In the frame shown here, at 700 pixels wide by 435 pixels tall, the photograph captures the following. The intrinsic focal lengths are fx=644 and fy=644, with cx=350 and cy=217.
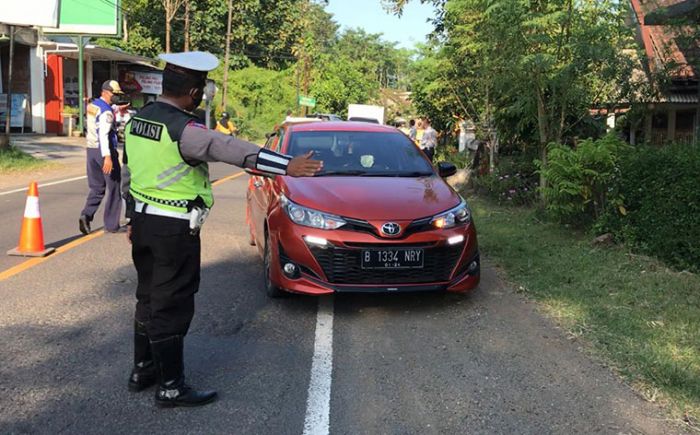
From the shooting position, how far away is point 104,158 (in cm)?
801

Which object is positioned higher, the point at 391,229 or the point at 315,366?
A: the point at 391,229

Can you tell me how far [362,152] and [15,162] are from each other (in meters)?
13.3

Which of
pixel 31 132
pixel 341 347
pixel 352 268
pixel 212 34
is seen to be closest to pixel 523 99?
pixel 352 268

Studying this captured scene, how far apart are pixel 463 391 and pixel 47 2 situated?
53.4 ft

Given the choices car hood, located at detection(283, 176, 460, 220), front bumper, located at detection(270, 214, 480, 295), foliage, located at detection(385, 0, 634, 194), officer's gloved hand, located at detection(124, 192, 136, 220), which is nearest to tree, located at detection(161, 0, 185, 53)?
foliage, located at detection(385, 0, 634, 194)

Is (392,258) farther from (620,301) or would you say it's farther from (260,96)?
(260,96)

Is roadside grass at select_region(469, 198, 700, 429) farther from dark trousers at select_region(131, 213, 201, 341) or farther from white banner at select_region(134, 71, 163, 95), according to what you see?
white banner at select_region(134, 71, 163, 95)

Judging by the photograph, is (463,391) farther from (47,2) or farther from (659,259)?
(47,2)

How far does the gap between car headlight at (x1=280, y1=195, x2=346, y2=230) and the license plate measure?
328mm

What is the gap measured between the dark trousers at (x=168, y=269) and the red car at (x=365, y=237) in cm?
162

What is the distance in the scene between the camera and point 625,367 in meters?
4.24

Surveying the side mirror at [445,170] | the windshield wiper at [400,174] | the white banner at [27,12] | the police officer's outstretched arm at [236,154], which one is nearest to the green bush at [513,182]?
the side mirror at [445,170]

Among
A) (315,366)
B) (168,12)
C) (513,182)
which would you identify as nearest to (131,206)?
(315,366)

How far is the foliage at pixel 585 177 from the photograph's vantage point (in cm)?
762
